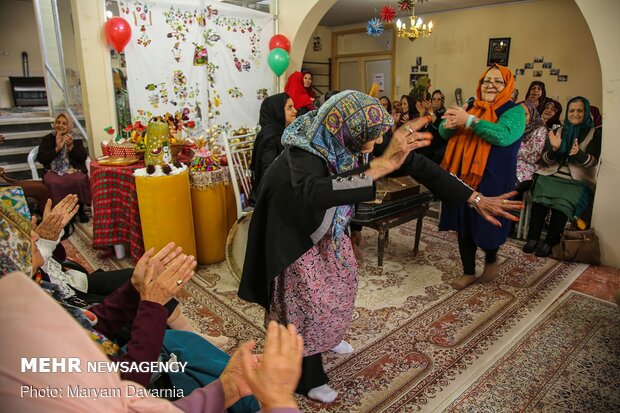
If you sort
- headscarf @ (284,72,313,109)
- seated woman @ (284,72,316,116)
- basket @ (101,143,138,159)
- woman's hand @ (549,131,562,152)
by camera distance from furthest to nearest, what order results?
headscarf @ (284,72,313,109) → seated woman @ (284,72,316,116) → woman's hand @ (549,131,562,152) → basket @ (101,143,138,159)

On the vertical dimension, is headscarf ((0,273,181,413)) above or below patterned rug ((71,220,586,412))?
above

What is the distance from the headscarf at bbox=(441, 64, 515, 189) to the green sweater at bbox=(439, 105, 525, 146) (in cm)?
7

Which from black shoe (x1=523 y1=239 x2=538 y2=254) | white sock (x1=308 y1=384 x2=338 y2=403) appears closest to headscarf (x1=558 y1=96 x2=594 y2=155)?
black shoe (x1=523 y1=239 x2=538 y2=254)

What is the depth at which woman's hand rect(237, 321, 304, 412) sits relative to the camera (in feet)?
2.45

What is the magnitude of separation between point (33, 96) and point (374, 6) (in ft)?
23.7

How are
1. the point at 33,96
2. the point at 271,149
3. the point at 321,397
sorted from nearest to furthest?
the point at 321,397 < the point at 271,149 < the point at 33,96

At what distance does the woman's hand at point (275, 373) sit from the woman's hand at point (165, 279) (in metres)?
0.51

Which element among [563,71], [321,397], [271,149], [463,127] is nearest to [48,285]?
[321,397]

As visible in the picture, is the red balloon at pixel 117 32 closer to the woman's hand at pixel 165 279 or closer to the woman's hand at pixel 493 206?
the woman's hand at pixel 165 279

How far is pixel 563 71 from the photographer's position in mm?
6008

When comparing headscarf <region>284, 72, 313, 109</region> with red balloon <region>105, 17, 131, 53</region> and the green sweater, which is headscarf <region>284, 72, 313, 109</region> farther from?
the green sweater

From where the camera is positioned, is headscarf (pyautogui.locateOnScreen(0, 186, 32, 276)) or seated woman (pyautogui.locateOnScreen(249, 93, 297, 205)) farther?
seated woman (pyautogui.locateOnScreen(249, 93, 297, 205))

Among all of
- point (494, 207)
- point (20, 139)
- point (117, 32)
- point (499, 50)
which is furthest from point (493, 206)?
point (20, 139)

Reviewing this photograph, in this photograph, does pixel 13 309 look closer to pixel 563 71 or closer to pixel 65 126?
pixel 65 126
